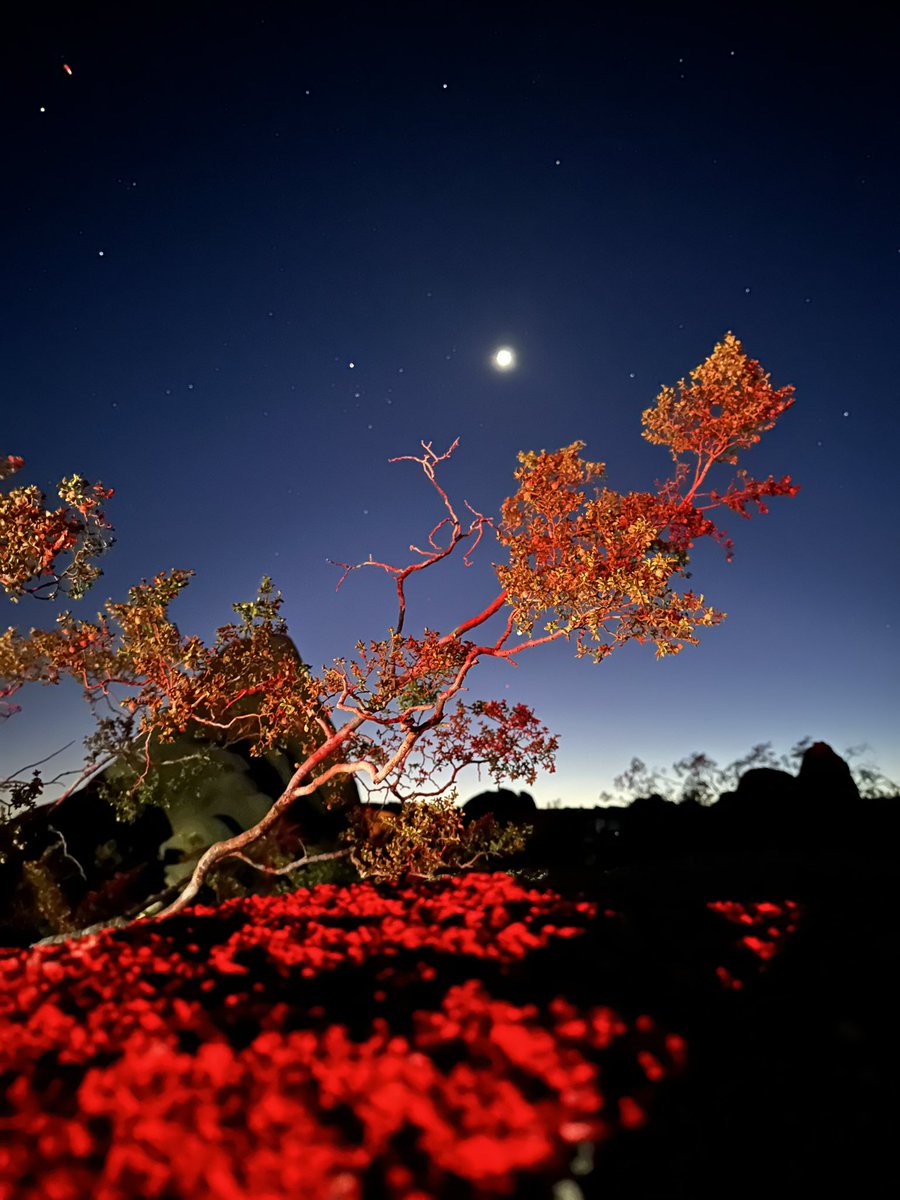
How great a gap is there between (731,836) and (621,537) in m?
17.0

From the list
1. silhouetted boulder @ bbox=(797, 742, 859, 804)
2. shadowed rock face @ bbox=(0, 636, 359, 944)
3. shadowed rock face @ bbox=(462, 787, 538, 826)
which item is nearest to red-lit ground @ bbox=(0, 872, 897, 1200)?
shadowed rock face @ bbox=(0, 636, 359, 944)

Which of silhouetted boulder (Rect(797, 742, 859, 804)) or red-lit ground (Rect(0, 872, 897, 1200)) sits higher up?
silhouetted boulder (Rect(797, 742, 859, 804))

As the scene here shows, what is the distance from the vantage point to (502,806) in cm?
2627

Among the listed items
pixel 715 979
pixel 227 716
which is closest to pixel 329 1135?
pixel 715 979

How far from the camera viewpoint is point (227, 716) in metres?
18.2

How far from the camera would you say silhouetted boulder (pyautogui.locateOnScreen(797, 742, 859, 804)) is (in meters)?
23.4

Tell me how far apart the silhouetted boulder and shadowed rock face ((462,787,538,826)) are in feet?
37.5

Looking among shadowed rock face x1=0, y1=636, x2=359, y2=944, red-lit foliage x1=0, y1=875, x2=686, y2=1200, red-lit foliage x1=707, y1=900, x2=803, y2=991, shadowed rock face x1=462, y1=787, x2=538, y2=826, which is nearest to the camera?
red-lit foliage x1=0, y1=875, x2=686, y2=1200

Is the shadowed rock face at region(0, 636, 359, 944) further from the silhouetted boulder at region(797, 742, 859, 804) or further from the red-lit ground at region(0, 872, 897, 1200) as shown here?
the silhouetted boulder at region(797, 742, 859, 804)

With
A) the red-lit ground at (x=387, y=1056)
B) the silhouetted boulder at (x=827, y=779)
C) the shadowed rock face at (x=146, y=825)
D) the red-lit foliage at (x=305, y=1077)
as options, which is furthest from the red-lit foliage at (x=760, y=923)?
the silhouetted boulder at (x=827, y=779)

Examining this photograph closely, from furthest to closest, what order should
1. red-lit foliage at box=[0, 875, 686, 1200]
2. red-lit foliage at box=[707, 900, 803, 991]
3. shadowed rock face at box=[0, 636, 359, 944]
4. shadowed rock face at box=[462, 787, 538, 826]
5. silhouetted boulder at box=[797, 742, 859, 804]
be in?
shadowed rock face at box=[462, 787, 538, 826]
silhouetted boulder at box=[797, 742, 859, 804]
shadowed rock face at box=[0, 636, 359, 944]
red-lit foliage at box=[707, 900, 803, 991]
red-lit foliage at box=[0, 875, 686, 1200]

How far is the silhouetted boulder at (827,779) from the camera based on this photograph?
23.4m

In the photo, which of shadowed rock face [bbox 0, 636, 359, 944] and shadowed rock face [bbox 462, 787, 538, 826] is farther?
shadowed rock face [bbox 462, 787, 538, 826]

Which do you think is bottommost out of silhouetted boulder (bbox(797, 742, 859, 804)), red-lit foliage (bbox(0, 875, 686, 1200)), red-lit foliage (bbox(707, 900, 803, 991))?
red-lit foliage (bbox(0, 875, 686, 1200))
